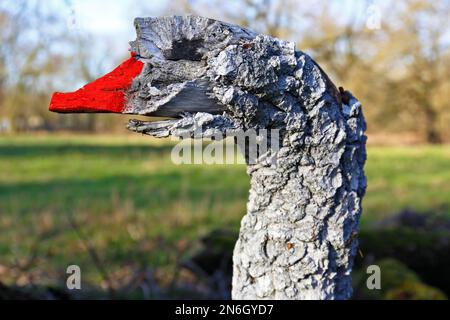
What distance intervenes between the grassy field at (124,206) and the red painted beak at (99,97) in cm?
165

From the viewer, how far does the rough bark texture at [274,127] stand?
132 cm

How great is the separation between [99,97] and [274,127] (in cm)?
53

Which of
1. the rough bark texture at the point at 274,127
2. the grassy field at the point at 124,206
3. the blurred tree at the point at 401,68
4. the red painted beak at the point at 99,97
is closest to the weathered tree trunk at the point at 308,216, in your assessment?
the rough bark texture at the point at 274,127

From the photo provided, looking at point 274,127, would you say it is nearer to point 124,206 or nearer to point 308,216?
point 308,216

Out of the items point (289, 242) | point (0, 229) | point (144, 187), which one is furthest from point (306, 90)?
point (144, 187)

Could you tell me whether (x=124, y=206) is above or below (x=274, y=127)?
below

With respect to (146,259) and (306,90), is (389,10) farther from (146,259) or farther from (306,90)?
(306,90)

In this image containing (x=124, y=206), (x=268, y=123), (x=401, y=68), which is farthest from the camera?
(x=401, y=68)

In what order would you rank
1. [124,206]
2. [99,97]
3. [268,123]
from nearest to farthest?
[99,97], [268,123], [124,206]

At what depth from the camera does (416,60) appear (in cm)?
1955

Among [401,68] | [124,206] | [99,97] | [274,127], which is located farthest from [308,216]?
[401,68]

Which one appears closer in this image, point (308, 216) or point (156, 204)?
point (308, 216)

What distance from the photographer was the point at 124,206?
6.57 m

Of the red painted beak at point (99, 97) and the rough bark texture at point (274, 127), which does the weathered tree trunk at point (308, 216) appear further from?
the red painted beak at point (99, 97)
